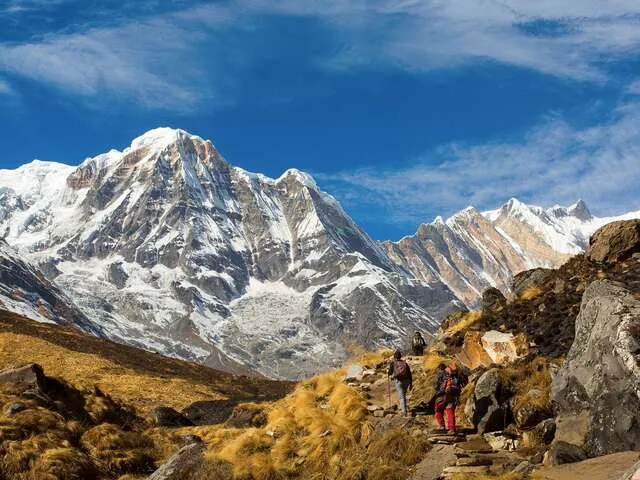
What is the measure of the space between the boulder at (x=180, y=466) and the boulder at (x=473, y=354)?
1105 cm

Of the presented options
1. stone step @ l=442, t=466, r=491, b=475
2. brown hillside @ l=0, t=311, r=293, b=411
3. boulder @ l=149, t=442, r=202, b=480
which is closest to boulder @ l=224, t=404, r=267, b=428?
boulder @ l=149, t=442, r=202, b=480

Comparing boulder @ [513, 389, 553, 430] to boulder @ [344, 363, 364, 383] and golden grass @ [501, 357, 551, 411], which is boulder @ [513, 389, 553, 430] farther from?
boulder @ [344, 363, 364, 383]

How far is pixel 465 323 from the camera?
35.3 m

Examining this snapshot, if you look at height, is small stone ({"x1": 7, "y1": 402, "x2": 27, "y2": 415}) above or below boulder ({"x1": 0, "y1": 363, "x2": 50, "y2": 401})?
below

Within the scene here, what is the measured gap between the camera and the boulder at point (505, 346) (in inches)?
997

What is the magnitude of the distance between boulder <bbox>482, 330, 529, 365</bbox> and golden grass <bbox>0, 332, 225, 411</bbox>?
1077 inches

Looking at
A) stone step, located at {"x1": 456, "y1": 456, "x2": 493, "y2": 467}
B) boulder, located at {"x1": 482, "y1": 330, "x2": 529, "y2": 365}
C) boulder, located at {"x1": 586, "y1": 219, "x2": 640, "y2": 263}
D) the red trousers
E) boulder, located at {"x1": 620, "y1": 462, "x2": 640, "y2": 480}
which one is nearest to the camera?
boulder, located at {"x1": 620, "y1": 462, "x2": 640, "y2": 480}

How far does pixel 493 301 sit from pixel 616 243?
7536 mm

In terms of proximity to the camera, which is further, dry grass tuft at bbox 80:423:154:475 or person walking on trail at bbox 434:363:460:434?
dry grass tuft at bbox 80:423:154:475

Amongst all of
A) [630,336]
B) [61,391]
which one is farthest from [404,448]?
[61,391]

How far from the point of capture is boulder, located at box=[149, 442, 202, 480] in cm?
2045

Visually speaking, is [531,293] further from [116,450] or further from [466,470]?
[116,450]

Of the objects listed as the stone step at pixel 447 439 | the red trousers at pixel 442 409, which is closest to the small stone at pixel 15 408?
the red trousers at pixel 442 409

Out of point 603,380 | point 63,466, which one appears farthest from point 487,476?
point 63,466
